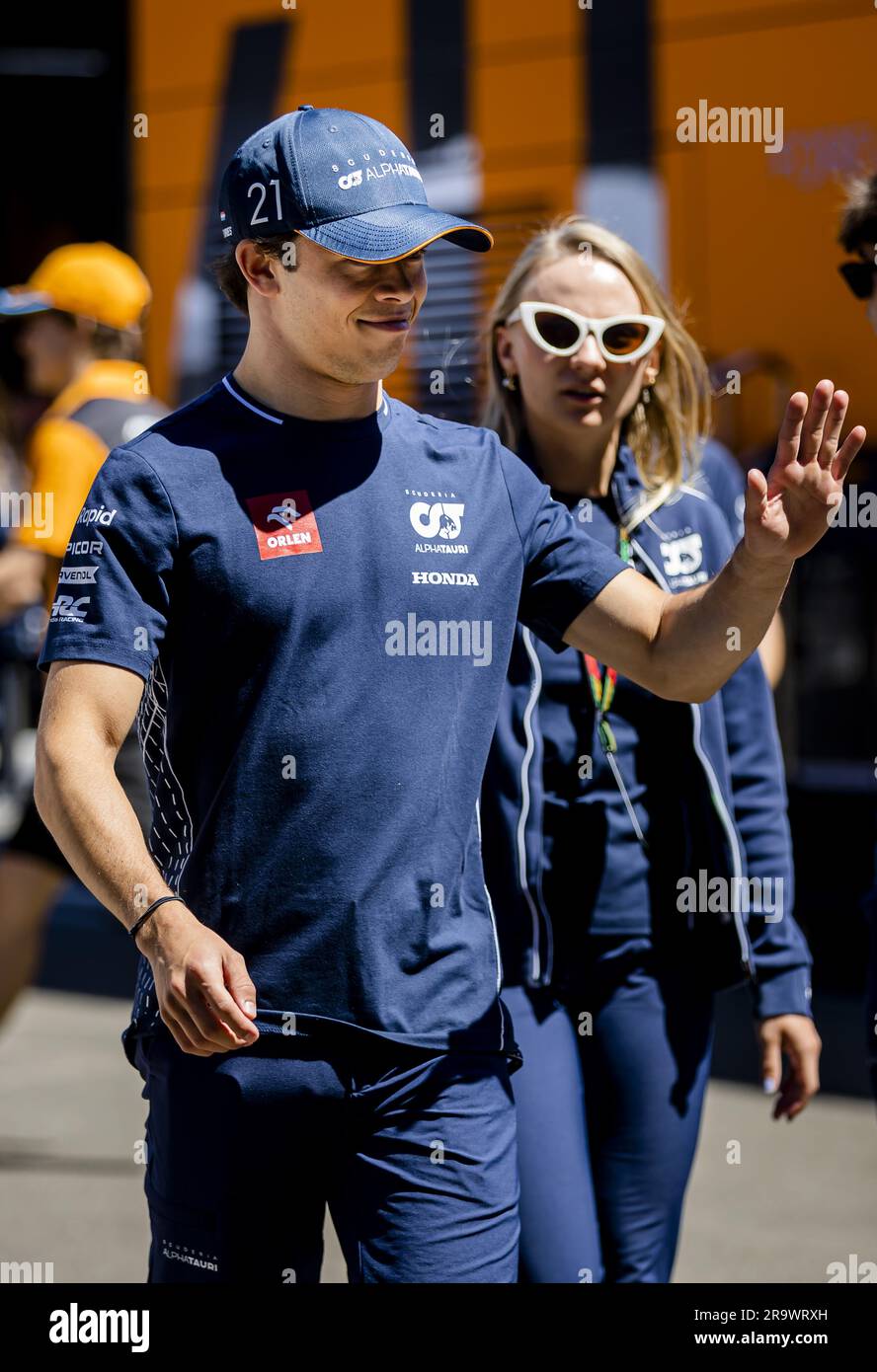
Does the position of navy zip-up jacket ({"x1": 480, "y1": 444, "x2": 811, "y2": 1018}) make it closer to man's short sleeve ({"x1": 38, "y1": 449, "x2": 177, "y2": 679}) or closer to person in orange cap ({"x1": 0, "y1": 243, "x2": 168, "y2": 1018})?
man's short sleeve ({"x1": 38, "y1": 449, "x2": 177, "y2": 679})

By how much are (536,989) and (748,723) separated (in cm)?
62

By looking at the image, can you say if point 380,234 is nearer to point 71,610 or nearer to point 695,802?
point 71,610

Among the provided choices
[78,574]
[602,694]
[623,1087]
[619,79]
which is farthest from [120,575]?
[619,79]

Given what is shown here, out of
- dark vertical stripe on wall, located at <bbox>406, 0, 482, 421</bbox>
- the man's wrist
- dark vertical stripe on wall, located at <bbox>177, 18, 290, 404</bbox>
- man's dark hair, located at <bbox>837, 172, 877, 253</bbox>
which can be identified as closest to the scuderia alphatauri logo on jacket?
the man's wrist

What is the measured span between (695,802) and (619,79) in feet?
14.4

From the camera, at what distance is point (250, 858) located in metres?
2.19

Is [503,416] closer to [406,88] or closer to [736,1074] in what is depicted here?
[736,1074]

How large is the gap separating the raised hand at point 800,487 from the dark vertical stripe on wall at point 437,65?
4.96m

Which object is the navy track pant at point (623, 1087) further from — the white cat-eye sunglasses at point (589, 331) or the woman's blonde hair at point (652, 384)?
the white cat-eye sunglasses at point (589, 331)

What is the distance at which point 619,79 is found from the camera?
260 inches

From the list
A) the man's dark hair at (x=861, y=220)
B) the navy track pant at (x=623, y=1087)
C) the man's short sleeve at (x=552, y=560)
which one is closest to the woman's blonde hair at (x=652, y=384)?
the man's dark hair at (x=861, y=220)

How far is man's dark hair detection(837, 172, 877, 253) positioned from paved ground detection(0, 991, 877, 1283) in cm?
227

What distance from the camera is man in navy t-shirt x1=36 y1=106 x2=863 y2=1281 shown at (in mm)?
2164

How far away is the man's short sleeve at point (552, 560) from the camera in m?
2.42
